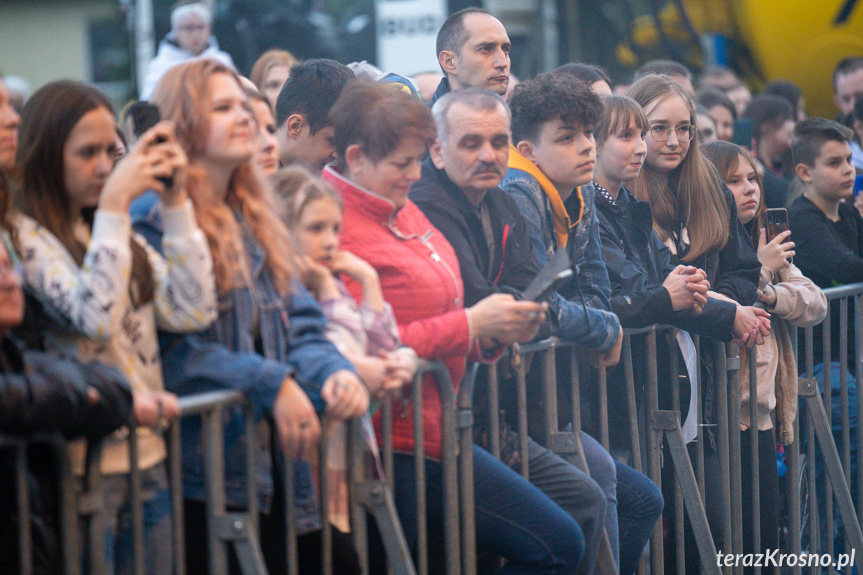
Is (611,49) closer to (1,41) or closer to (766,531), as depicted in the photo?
(766,531)

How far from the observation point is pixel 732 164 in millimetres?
4863

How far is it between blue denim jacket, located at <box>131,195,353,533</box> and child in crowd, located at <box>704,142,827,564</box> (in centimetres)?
229

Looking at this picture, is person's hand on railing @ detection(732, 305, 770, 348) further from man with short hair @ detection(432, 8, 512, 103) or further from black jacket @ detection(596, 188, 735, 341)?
man with short hair @ detection(432, 8, 512, 103)

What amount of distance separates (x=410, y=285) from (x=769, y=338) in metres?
2.08

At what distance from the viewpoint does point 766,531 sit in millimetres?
4438

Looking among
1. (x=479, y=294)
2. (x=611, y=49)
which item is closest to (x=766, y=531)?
(x=479, y=294)

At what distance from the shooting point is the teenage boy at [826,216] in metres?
5.15

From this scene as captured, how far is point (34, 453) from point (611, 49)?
1289 cm

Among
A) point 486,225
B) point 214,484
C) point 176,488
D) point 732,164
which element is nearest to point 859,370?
point 732,164

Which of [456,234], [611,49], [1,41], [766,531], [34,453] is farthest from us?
[1,41]

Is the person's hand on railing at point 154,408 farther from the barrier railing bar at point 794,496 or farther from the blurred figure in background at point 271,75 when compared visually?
the blurred figure in background at point 271,75

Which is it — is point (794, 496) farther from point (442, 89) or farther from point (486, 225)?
point (442, 89)

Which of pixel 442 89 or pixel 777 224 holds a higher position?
pixel 442 89

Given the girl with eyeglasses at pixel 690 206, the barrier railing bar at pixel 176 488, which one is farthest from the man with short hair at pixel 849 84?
the barrier railing bar at pixel 176 488
